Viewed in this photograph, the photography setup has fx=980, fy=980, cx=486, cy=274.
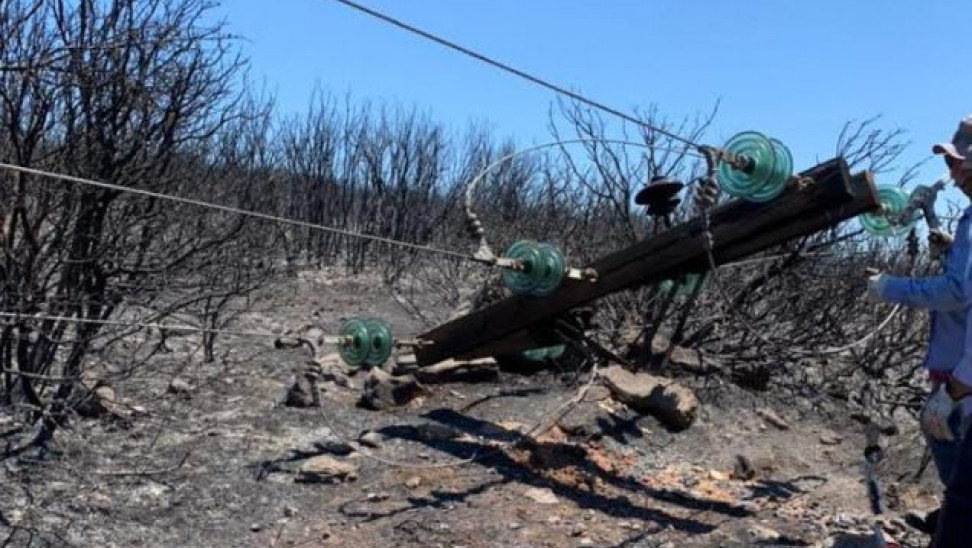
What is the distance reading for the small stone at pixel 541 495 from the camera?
485cm

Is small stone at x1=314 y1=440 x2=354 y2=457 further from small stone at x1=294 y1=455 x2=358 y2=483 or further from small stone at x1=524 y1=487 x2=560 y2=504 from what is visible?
small stone at x1=524 y1=487 x2=560 y2=504

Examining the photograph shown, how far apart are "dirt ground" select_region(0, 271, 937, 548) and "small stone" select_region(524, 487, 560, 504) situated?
0.04ft

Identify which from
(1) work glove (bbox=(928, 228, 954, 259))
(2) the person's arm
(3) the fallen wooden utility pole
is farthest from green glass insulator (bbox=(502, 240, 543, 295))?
(2) the person's arm

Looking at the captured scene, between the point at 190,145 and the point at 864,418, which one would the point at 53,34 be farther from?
the point at 864,418

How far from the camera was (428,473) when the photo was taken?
16.6 ft

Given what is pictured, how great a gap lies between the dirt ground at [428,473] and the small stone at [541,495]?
0.01m

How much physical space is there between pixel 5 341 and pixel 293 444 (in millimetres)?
1525

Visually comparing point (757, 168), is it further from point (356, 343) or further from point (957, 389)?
point (356, 343)

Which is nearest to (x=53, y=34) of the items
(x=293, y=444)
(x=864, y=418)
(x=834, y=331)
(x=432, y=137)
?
(x=293, y=444)

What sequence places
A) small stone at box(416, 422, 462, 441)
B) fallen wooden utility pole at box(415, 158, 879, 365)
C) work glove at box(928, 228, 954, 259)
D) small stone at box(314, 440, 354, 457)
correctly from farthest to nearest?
small stone at box(416, 422, 462, 441) < small stone at box(314, 440, 354, 457) < fallen wooden utility pole at box(415, 158, 879, 365) < work glove at box(928, 228, 954, 259)

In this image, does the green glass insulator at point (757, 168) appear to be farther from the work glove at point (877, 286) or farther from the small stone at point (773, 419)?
the small stone at point (773, 419)

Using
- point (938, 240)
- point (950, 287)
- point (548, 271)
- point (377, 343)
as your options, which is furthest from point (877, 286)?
point (377, 343)

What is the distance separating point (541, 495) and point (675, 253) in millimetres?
1384

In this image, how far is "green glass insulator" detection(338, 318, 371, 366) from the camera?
17.1ft
